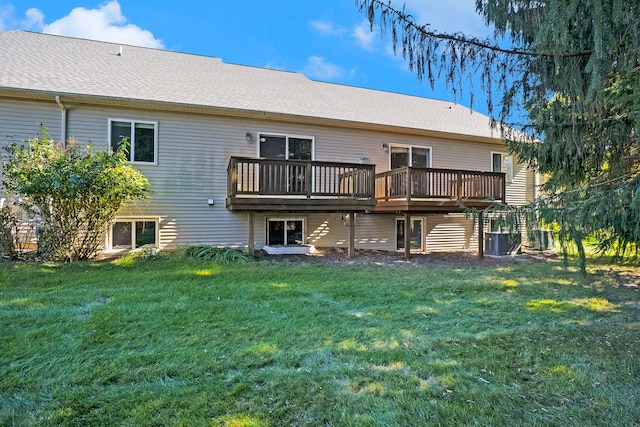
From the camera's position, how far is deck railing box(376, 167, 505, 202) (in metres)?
9.06

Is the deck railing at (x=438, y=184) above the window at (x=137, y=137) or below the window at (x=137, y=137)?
below

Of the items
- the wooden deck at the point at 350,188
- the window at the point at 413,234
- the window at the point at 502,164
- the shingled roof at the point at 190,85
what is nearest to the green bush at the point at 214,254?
the wooden deck at the point at 350,188

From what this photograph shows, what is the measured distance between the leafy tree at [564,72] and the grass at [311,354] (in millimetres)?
1188

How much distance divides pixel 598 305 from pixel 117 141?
10254 mm

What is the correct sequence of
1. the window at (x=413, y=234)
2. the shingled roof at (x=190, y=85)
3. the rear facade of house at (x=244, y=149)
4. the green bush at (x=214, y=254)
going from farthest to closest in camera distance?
the window at (x=413, y=234) → the shingled roof at (x=190, y=85) → the rear facade of house at (x=244, y=149) → the green bush at (x=214, y=254)

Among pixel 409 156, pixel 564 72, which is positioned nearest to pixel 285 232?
pixel 409 156

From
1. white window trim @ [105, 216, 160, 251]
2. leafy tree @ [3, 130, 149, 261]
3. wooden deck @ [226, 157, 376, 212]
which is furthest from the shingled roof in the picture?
white window trim @ [105, 216, 160, 251]

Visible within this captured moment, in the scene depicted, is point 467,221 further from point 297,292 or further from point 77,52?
point 77,52

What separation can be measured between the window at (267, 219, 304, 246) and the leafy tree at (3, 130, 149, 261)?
3.62m

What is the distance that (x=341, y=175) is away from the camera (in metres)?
9.12

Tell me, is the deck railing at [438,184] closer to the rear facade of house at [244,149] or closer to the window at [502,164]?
the rear facade of house at [244,149]

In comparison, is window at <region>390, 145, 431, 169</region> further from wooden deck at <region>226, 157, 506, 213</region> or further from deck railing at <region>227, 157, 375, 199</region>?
deck railing at <region>227, 157, 375, 199</region>

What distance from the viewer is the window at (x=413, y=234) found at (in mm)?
11406

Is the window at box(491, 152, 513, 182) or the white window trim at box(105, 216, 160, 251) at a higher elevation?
the window at box(491, 152, 513, 182)
